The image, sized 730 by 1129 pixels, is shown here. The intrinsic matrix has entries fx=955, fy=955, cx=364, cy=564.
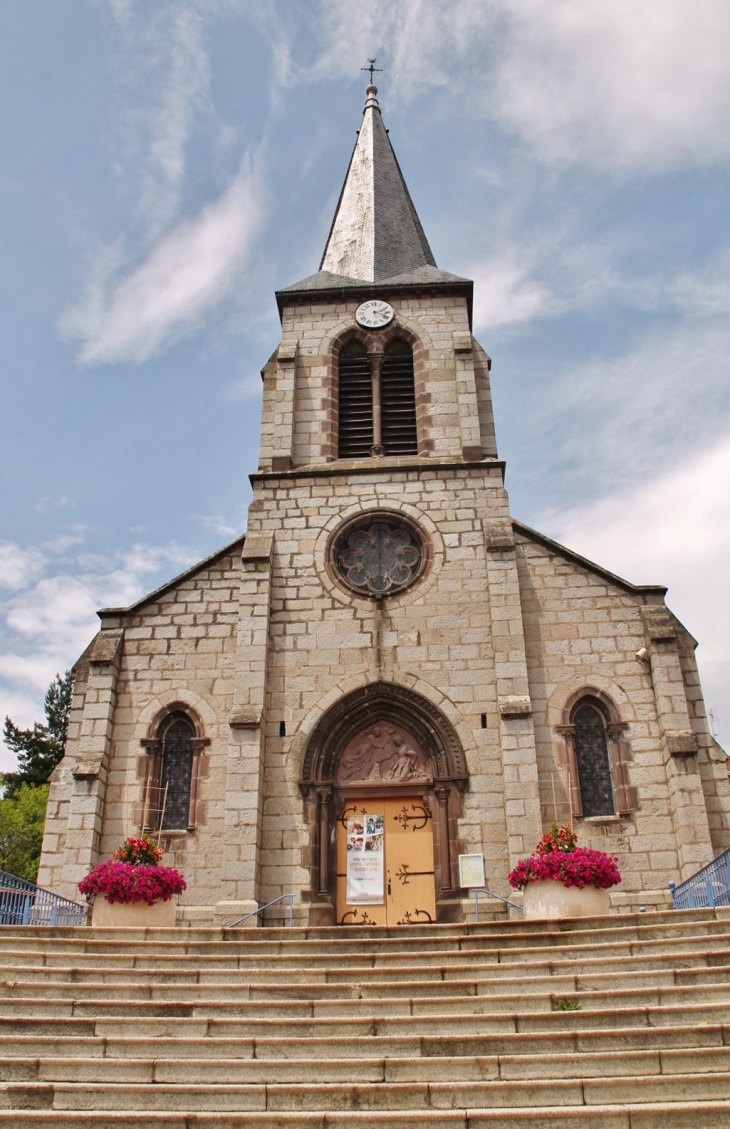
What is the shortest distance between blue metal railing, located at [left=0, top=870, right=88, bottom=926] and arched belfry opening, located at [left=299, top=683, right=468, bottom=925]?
362 cm

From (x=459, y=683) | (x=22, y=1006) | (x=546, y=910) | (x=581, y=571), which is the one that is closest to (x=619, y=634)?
(x=581, y=571)

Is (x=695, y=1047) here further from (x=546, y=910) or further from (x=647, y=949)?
(x=546, y=910)

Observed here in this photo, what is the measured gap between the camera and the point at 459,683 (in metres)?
16.2

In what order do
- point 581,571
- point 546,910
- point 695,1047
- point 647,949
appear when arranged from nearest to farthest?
1. point 695,1047
2. point 647,949
3. point 546,910
4. point 581,571

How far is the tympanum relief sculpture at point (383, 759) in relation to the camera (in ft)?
52.6

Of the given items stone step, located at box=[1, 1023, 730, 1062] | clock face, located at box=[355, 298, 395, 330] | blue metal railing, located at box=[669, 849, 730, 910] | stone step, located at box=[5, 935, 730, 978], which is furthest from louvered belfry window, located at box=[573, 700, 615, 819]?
clock face, located at box=[355, 298, 395, 330]

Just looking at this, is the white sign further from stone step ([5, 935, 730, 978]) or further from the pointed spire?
the pointed spire

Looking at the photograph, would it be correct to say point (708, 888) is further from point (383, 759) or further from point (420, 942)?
point (383, 759)

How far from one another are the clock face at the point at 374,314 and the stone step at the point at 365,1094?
52.5 ft

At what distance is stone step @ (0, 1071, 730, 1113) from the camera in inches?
264

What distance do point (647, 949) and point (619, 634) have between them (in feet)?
25.7

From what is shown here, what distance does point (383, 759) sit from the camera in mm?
16219

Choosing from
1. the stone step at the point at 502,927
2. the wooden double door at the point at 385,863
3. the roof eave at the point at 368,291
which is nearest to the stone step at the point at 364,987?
the stone step at the point at 502,927

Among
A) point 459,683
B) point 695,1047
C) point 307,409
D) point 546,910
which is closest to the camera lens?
point 695,1047
